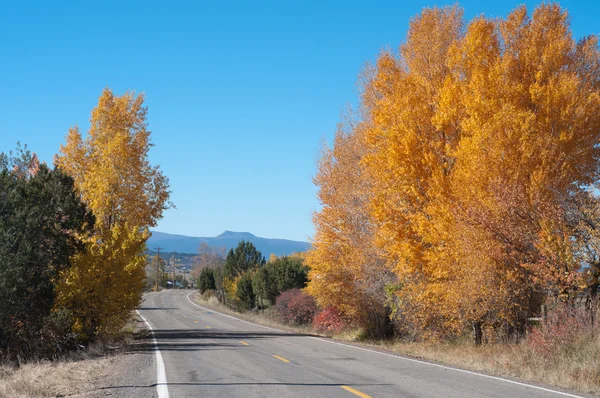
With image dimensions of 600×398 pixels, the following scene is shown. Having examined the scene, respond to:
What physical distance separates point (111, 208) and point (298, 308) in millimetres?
21505

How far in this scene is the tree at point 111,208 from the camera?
2145 centimetres

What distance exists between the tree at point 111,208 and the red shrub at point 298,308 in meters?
18.3

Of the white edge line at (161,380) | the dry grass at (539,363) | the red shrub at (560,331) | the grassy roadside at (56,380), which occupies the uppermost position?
the red shrub at (560,331)

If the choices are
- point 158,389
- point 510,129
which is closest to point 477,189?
point 510,129

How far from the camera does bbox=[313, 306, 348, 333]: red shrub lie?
1252 inches

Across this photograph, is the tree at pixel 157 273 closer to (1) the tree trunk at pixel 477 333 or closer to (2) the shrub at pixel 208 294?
(2) the shrub at pixel 208 294

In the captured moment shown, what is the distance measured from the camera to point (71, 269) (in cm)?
2120

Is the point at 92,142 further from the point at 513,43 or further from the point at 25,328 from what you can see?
the point at 513,43

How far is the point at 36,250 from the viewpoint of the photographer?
20156mm

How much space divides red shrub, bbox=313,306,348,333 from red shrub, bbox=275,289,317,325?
7.91 meters

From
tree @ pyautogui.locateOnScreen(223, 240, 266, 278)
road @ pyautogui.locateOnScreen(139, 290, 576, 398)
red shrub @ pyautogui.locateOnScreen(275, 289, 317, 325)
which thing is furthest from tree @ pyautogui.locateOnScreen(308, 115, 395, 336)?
tree @ pyautogui.locateOnScreen(223, 240, 266, 278)

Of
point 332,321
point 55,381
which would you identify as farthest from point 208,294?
point 55,381

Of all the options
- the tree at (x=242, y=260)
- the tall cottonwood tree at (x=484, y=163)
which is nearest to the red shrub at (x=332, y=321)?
the tall cottonwood tree at (x=484, y=163)

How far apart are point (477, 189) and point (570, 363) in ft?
17.6
